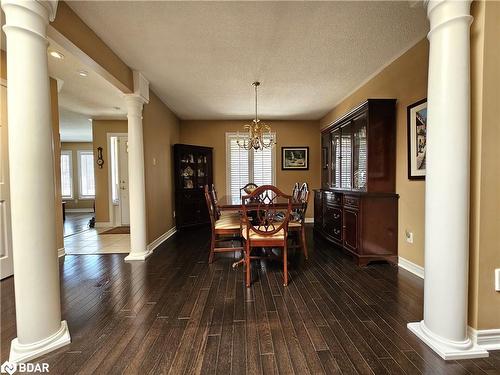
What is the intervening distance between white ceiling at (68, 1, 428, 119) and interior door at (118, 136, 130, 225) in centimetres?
238

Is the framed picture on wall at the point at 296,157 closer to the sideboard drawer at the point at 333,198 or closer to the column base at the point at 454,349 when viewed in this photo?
the sideboard drawer at the point at 333,198

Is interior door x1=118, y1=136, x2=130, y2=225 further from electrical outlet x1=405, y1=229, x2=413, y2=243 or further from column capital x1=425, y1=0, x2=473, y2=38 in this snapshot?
column capital x1=425, y1=0, x2=473, y2=38

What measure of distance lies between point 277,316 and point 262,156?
4223 millimetres

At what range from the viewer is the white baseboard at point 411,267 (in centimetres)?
247

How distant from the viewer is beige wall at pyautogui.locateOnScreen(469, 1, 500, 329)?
52.9 inches

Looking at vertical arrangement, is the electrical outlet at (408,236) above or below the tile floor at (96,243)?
above

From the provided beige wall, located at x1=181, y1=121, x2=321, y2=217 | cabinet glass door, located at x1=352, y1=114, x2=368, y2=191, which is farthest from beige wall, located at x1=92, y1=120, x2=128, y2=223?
cabinet glass door, located at x1=352, y1=114, x2=368, y2=191

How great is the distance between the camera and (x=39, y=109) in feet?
4.55

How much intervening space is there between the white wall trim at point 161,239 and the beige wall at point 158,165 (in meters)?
0.06

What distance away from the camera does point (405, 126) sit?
2.70m

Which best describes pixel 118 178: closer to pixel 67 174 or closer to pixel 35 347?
pixel 67 174

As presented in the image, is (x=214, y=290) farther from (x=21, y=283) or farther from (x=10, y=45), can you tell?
(x=10, y=45)

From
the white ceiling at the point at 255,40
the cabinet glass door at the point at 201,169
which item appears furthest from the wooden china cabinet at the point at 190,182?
the white ceiling at the point at 255,40

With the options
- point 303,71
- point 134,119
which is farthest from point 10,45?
point 303,71
